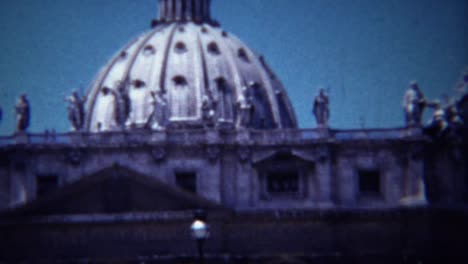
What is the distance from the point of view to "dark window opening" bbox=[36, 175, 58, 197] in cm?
5584

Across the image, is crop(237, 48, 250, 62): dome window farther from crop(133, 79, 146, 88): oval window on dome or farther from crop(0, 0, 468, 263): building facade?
crop(0, 0, 468, 263): building facade

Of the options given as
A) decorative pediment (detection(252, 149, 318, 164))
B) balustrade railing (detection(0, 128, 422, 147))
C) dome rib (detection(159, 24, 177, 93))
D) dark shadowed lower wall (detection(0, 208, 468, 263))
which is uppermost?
dome rib (detection(159, 24, 177, 93))

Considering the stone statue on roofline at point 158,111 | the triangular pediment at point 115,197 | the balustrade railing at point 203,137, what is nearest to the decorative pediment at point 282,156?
the balustrade railing at point 203,137

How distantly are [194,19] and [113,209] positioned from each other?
4155cm

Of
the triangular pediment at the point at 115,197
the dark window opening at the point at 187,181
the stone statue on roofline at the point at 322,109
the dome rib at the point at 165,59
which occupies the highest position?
the dome rib at the point at 165,59

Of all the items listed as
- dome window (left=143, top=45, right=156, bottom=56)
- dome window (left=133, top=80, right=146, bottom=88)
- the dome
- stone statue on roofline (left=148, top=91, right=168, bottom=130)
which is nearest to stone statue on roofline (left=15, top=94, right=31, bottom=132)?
stone statue on roofline (left=148, top=91, right=168, bottom=130)

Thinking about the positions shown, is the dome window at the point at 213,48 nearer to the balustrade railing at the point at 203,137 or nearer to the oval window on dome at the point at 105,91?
the oval window on dome at the point at 105,91

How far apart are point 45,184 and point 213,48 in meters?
33.0

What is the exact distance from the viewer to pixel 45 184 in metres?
56.1

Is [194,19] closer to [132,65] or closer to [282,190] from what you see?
[132,65]

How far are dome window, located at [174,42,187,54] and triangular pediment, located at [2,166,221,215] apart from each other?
34603mm

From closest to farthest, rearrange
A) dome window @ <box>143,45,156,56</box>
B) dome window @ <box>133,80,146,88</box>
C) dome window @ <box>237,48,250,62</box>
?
dome window @ <box>133,80,146,88</box>, dome window @ <box>143,45,156,56</box>, dome window @ <box>237,48,250,62</box>

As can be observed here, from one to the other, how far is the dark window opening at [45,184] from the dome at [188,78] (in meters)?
22.1

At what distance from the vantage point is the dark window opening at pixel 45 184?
55.8 m
